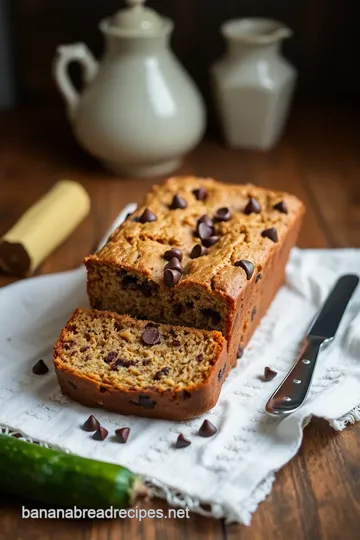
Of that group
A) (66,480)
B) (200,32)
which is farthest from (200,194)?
(200,32)

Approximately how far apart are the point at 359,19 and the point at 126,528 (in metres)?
3.20

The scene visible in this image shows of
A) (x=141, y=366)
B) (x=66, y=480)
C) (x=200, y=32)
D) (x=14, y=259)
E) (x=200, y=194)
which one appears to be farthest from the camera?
(x=200, y=32)

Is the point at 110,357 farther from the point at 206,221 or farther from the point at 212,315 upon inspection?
the point at 206,221

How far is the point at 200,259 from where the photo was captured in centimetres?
223

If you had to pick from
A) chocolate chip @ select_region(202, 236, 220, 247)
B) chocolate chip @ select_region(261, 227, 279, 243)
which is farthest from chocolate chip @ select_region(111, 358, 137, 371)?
chocolate chip @ select_region(261, 227, 279, 243)

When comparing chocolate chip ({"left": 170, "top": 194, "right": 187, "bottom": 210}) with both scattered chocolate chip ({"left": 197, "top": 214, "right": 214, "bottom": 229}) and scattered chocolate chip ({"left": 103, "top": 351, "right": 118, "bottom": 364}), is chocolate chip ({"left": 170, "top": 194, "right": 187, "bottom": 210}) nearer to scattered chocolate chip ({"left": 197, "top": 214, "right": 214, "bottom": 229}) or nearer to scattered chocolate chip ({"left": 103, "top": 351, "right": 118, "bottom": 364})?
scattered chocolate chip ({"left": 197, "top": 214, "right": 214, "bottom": 229})

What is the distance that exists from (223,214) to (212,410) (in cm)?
71

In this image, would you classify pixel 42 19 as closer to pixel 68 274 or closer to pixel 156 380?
pixel 68 274

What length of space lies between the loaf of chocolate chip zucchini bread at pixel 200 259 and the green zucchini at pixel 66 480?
0.57m

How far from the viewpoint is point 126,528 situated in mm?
1738

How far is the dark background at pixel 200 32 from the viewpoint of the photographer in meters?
3.92

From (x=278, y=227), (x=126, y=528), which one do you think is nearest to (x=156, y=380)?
(x=126, y=528)

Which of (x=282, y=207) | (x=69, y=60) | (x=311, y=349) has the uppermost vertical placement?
(x=69, y=60)

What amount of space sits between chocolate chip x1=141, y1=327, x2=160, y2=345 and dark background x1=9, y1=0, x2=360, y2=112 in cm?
232
